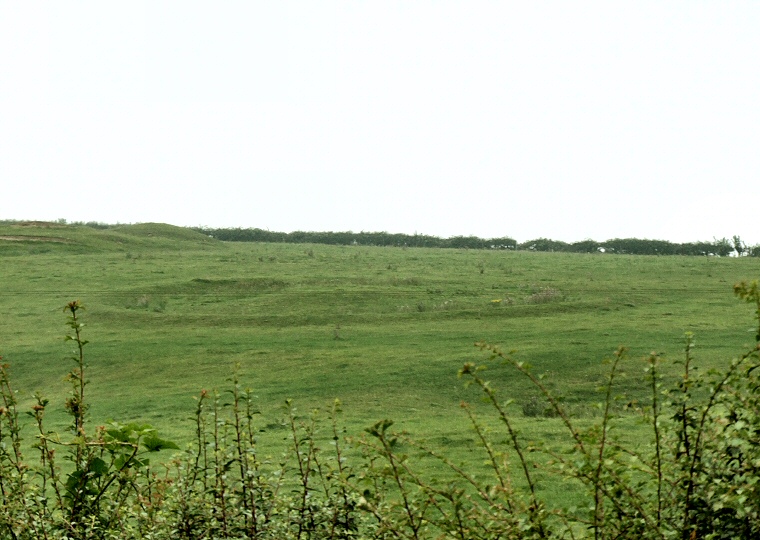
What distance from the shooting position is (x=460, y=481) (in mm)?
5562

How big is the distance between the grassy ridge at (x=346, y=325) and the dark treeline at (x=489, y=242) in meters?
18.5

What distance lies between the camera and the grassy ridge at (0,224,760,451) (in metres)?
17.9

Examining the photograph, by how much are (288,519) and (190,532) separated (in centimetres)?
65

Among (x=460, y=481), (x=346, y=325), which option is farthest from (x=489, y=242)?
(x=460, y=481)

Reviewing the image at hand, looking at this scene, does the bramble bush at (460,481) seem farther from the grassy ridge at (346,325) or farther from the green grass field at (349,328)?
the grassy ridge at (346,325)

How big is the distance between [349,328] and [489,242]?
168ft

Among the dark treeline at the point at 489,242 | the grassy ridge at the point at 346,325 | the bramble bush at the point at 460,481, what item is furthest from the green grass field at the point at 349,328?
the dark treeline at the point at 489,242

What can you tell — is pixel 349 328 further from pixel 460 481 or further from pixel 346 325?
pixel 460 481

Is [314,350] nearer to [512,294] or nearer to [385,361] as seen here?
[385,361]

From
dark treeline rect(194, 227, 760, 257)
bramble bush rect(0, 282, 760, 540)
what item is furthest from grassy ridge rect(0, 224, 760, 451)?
dark treeline rect(194, 227, 760, 257)

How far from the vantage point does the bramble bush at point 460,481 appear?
3701 millimetres

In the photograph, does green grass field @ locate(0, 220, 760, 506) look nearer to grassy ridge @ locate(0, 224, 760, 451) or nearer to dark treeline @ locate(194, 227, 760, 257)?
grassy ridge @ locate(0, 224, 760, 451)

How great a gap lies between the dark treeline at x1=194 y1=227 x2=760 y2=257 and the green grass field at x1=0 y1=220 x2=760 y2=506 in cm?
1919

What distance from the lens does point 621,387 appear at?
1684 cm
